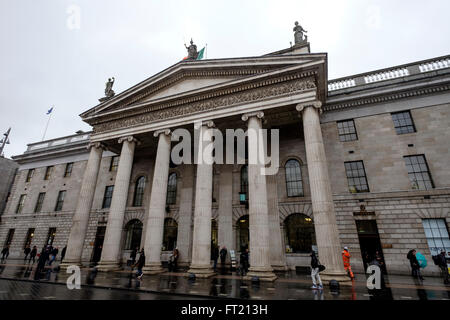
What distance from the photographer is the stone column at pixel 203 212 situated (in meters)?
13.0

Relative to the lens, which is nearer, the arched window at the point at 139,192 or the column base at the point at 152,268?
the column base at the point at 152,268

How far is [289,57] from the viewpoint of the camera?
14.2 meters

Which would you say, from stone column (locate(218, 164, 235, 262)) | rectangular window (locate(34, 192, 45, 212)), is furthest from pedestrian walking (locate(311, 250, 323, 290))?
rectangular window (locate(34, 192, 45, 212))

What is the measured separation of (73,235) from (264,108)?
54.1 ft

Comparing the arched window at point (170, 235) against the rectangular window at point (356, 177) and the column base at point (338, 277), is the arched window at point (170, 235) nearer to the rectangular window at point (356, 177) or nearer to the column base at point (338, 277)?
the column base at point (338, 277)

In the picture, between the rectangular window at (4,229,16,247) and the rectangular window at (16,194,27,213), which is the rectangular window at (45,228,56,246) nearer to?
the rectangular window at (4,229,16,247)

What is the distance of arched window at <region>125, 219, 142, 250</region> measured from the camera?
69.8ft

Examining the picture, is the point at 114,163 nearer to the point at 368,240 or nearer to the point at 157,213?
the point at 157,213

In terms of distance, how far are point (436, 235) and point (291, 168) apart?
9.33m

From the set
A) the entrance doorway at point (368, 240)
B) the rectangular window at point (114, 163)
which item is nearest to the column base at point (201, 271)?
the entrance doorway at point (368, 240)

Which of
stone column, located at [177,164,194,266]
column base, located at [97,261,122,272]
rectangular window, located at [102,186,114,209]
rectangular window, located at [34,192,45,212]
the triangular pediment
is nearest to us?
the triangular pediment

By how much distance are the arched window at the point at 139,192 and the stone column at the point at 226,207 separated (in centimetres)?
863

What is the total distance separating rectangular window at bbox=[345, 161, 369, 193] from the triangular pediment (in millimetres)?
7510
